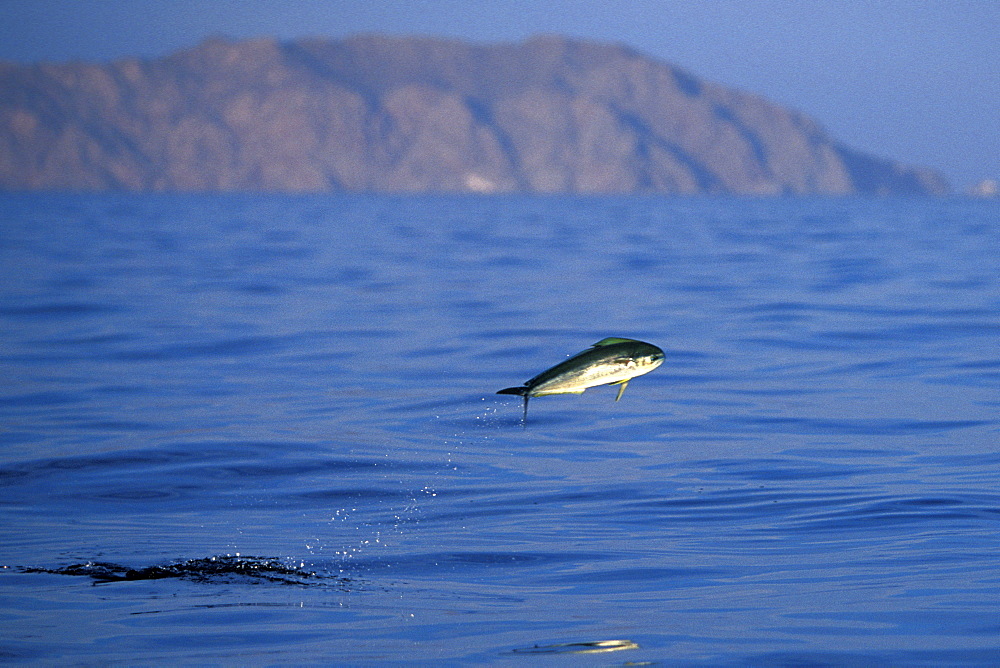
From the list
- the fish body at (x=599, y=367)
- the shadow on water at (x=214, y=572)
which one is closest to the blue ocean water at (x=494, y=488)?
the shadow on water at (x=214, y=572)

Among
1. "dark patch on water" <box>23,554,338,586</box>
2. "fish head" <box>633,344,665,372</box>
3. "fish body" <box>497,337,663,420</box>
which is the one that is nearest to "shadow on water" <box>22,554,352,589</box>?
"dark patch on water" <box>23,554,338,586</box>

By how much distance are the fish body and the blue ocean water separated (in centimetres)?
134

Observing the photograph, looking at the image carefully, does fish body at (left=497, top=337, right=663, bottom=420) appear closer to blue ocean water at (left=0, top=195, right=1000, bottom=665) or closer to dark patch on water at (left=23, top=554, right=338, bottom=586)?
blue ocean water at (left=0, top=195, right=1000, bottom=665)

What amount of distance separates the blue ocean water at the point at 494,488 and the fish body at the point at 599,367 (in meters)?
1.34

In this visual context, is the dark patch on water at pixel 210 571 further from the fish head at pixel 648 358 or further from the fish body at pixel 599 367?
the fish head at pixel 648 358

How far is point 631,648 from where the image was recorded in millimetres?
6430

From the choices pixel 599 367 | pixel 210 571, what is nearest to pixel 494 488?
pixel 210 571

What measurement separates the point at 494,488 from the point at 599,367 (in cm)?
438

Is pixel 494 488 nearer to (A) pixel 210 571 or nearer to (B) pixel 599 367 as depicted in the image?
(A) pixel 210 571

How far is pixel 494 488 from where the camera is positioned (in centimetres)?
1078

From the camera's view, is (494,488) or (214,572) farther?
(494,488)

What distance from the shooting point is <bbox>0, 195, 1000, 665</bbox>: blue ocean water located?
6832 mm

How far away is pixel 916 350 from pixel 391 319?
10146 mm

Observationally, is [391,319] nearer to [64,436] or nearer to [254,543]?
[64,436]
